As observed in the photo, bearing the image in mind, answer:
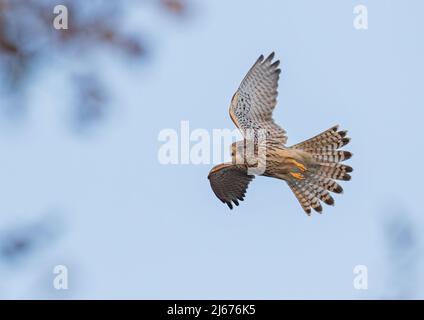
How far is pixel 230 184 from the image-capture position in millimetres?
9461

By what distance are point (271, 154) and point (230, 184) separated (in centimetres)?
81

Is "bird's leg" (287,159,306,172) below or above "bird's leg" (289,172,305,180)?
above

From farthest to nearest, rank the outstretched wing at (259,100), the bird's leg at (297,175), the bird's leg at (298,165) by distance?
the bird's leg at (297,175) → the bird's leg at (298,165) → the outstretched wing at (259,100)

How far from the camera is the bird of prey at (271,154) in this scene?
8.84m

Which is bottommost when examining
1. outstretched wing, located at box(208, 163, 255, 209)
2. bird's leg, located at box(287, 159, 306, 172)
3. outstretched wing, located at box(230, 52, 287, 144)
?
outstretched wing, located at box(208, 163, 255, 209)

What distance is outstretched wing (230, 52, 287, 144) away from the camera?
8.81 m

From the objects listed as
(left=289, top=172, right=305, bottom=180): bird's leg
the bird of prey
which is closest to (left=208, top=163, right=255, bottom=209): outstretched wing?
the bird of prey

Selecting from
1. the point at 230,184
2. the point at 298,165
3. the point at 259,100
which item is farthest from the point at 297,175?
the point at 259,100

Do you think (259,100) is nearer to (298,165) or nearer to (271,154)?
(271,154)

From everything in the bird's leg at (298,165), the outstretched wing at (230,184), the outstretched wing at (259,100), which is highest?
the outstretched wing at (259,100)

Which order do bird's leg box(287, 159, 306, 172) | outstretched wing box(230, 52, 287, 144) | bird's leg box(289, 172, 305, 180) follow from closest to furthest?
outstretched wing box(230, 52, 287, 144), bird's leg box(287, 159, 306, 172), bird's leg box(289, 172, 305, 180)

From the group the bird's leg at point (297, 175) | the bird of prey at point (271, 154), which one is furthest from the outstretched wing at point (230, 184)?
the bird's leg at point (297, 175)

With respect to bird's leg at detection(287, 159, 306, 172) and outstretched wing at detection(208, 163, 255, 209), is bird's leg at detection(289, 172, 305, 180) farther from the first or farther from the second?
outstretched wing at detection(208, 163, 255, 209)

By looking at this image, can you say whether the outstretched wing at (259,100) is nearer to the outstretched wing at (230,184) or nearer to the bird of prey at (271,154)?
the bird of prey at (271,154)
